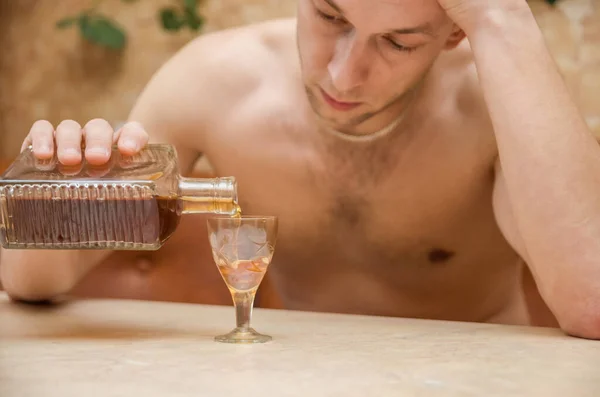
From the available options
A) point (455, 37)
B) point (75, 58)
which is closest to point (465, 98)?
point (455, 37)

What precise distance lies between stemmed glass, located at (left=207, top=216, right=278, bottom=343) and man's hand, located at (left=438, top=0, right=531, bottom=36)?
1.36 ft

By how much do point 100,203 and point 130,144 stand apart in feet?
0.26

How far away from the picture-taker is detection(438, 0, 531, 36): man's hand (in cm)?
95

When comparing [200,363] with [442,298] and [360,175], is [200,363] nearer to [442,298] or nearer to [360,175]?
[360,175]

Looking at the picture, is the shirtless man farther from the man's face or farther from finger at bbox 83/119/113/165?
finger at bbox 83/119/113/165

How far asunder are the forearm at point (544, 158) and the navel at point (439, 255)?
31cm

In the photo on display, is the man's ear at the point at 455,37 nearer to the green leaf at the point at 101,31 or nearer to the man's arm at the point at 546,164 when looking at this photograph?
the man's arm at the point at 546,164

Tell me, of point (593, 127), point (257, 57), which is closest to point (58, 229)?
point (257, 57)

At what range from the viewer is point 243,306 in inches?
29.1

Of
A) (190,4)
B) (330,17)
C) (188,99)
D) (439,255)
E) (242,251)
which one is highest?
(190,4)

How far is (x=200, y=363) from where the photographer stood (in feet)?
1.96

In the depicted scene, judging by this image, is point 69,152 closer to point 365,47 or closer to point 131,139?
point 131,139

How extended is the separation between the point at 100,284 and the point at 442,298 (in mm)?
848

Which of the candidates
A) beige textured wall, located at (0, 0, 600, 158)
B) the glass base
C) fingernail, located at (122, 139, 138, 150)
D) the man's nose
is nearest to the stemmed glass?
the glass base
